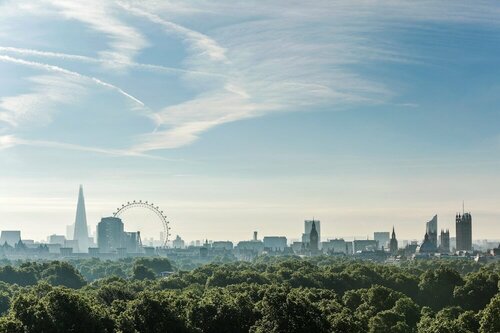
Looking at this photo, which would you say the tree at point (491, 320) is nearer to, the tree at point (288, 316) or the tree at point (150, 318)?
the tree at point (288, 316)

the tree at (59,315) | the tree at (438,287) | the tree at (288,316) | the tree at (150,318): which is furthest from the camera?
the tree at (438,287)

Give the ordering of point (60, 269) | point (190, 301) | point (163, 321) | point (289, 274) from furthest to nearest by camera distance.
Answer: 1. point (60, 269)
2. point (289, 274)
3. point (190, 301)
4. point (163, 321)

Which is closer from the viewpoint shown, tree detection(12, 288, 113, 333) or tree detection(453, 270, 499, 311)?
tree detection(12, 288, 113, 333)

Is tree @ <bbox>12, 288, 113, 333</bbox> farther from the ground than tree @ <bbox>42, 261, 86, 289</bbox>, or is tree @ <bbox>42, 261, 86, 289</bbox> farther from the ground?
tree @ <bbox>12, 288, 113, 333</bbox>

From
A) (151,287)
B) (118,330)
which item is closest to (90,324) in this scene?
(118,330)

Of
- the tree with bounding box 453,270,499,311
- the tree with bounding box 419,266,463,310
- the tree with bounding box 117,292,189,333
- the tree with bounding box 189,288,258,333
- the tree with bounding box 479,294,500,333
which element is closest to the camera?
the tree with bounding box 117,292,189,333

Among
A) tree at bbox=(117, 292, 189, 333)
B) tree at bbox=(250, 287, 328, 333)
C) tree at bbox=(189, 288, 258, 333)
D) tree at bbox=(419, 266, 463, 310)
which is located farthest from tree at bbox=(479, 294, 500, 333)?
tree at bbox=(419, 266, 463, 310)

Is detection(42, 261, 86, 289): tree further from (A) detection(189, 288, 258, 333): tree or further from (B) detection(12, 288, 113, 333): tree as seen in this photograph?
(B) detection(12, 288, 113, 333): tree

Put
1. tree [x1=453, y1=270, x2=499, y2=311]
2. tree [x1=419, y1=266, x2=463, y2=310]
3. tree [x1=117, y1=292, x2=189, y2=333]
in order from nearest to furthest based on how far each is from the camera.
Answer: tree [x1=117, y1=292, x2=189, y2=333], tree [x1=453, y1=270, x2=499, y2=311], tree [x1=419, y1=266, x2=463, y2=310]

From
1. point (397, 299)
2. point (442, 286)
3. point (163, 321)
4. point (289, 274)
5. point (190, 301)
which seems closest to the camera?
point (163, 321)

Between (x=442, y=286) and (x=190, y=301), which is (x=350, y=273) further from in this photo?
(x=190, y=301)

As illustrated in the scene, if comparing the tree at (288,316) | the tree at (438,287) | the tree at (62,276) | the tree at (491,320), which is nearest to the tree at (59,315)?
the tree at (288,316)
